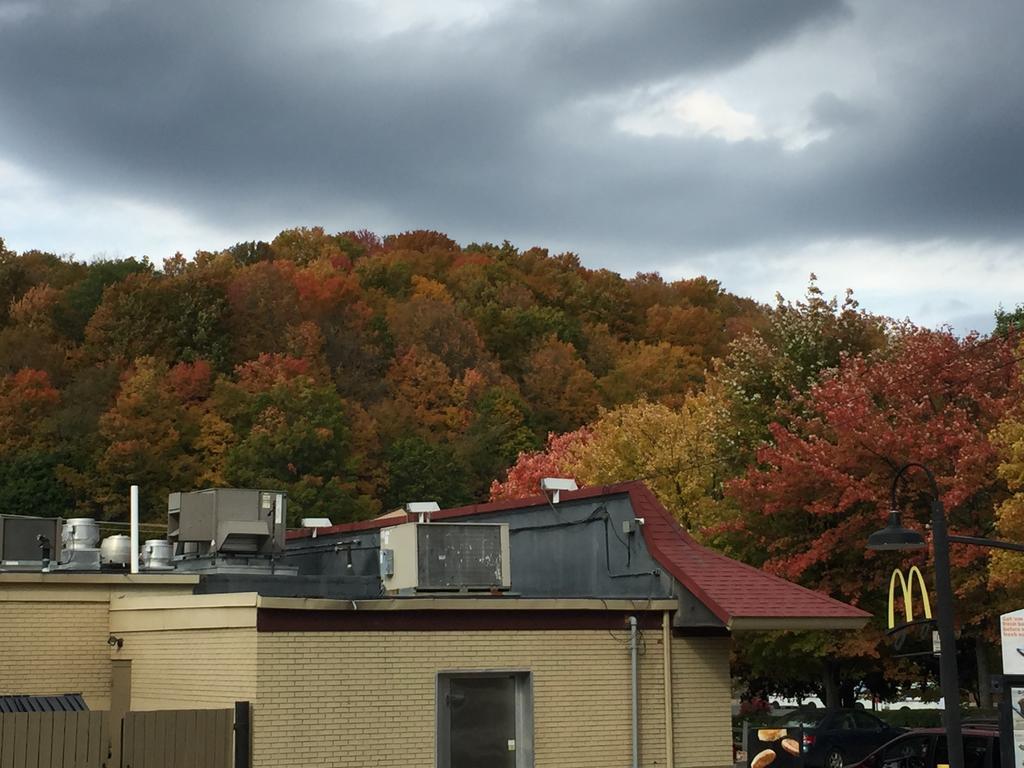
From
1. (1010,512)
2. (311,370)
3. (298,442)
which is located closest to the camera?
(1010,512)

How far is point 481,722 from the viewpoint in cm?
1856

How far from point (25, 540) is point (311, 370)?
3091 inches

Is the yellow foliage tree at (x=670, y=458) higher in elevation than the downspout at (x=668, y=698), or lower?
higher

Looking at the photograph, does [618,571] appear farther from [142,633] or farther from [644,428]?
[644,428]

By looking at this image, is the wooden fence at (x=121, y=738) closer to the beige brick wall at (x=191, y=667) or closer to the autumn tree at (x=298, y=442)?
the beige brick wall at (x=191, y=667)

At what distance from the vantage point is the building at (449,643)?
17.3 m

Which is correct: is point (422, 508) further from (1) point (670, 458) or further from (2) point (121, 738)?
(1) point (670, 458)

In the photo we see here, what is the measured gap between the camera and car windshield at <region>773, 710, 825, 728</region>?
36.1 m

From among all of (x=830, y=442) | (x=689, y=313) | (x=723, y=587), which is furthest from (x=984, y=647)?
(x=689, y=313)

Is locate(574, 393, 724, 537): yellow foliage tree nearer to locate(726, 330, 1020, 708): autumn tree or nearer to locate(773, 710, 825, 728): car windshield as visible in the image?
locate(726, 330, 1020, 708): autumn tree

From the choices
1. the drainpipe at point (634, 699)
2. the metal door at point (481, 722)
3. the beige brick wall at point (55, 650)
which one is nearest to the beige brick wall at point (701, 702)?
the drainpipe at point (634, 699)

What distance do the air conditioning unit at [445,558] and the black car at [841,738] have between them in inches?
689

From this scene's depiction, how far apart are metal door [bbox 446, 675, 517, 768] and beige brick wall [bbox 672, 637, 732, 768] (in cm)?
253

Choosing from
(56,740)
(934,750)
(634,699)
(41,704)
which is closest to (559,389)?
(934,750)
